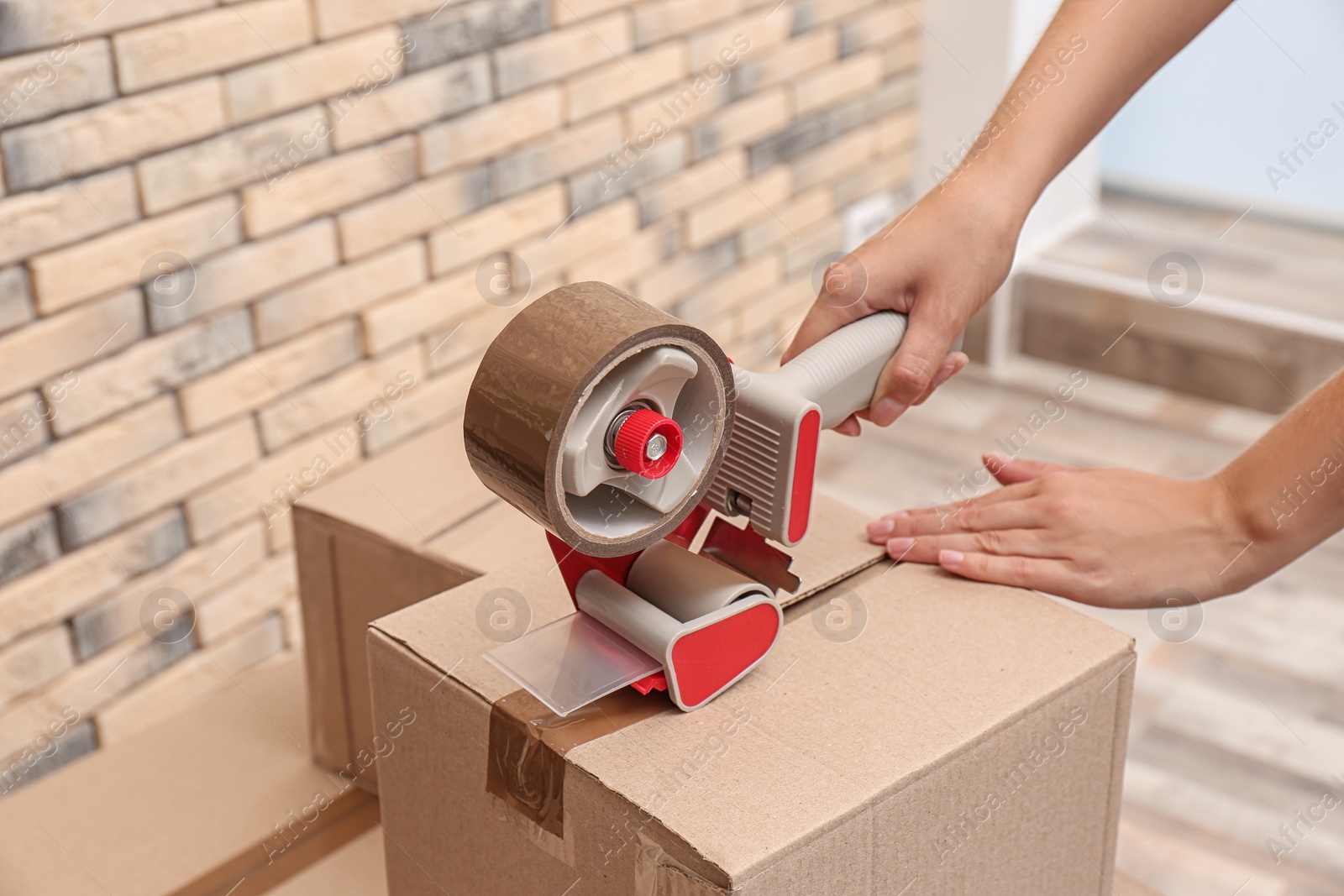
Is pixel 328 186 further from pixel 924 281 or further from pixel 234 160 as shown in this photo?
pixel 924 281

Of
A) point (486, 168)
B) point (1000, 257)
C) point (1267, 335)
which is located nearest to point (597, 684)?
point (1000, 257)

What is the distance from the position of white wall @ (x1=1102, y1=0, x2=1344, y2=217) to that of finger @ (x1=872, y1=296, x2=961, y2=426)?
6.45 ft

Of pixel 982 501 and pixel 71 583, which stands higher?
pixel 982 501

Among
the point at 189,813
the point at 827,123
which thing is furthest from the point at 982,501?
the point at 827,123

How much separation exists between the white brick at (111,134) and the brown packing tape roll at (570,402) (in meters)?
0.79

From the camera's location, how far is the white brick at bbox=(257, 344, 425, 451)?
1.70 meters

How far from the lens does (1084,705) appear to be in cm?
91

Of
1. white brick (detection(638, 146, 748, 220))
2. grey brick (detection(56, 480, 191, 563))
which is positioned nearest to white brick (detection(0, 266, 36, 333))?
grey brick (detection(56, 480, 191, 563))

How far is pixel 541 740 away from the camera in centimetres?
85

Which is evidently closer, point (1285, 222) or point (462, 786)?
point (462, 786)

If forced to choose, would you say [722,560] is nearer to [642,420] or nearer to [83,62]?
[642,420]

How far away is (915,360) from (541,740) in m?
0.43

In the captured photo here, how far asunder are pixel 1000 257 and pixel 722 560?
1.26ft

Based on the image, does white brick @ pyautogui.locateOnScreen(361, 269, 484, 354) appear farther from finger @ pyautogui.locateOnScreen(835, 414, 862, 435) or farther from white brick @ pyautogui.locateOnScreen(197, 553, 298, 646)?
finger @ pyautogui.locateOnScreen(835, 414, 862, 435)
